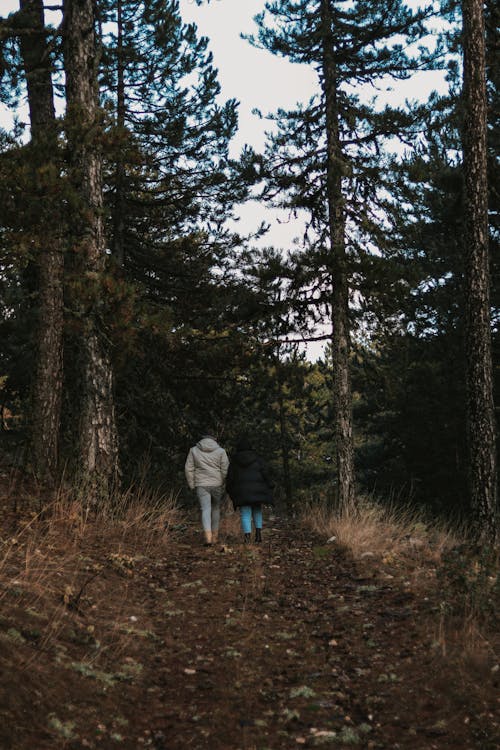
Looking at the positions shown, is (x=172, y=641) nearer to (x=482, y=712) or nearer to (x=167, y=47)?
(x=482, y=712)

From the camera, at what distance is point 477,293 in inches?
435

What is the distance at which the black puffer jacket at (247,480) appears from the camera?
11141mm

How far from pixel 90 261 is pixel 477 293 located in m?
6.07

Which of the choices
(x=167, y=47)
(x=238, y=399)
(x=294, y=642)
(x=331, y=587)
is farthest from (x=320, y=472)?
(x=294, y=642)

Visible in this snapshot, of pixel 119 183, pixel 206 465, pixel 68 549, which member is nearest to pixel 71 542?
pixel 68 549

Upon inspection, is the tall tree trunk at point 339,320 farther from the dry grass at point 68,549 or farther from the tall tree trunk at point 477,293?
the dry grass at point 68,549

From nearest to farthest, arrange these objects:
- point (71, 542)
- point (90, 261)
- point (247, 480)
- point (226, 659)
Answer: point (226, 659)
point (71, 542)
point (90, 261)
point (247, 480)

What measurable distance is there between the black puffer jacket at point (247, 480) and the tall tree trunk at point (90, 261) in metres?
1.90

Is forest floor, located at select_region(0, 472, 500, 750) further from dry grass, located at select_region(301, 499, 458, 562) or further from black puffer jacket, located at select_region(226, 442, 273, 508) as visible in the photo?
black puffer jacket, located at select_region(226, 442, 273, 508)

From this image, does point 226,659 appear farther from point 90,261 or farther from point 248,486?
point 90,261

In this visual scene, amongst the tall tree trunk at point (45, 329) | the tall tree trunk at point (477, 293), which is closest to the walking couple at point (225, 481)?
the tall tree trunk at point (45, 329)

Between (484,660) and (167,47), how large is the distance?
13219 mm

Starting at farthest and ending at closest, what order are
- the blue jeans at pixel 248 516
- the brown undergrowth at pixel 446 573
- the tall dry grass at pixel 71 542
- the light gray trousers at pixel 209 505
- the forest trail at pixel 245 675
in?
1. the blue jeans at pixel 248 516
2. the light gray trousers at pixel 209 505
3. the tall dry grass at pixel 71 542
4. the brown undergrowth at pixel 446 573
5. the forest trail at pixel 245 675

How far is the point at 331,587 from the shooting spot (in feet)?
26.7
